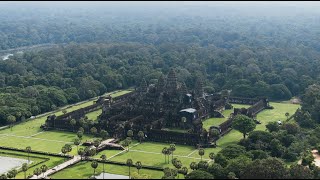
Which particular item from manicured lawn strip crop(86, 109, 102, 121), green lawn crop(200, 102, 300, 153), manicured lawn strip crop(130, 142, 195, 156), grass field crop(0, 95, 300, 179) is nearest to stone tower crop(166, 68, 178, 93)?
grass field crop(0, 95, 300, 179)

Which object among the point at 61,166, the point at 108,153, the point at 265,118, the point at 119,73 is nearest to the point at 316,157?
the point at 265,118

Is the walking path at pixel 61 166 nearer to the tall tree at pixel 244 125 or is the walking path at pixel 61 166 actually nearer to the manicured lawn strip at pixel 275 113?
the tall tree at pixel 244 125

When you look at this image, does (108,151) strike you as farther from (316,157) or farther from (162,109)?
(316,157)

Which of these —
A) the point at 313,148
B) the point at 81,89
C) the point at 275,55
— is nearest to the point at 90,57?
the point at 81,89

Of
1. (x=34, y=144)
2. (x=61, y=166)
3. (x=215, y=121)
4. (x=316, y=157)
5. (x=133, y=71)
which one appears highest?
(x=133, y=71)

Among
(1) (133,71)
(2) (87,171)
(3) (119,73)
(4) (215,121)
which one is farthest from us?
(1) (133,71)
